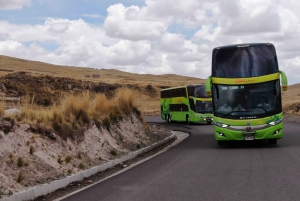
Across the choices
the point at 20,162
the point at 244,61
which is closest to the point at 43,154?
the point at 20,162

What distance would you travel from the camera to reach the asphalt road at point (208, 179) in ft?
30.8

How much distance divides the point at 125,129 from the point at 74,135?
21.6ft

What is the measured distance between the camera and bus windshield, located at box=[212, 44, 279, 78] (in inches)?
755

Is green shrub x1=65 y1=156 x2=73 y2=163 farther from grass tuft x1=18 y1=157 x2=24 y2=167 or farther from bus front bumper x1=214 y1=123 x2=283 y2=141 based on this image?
bus front bumper x1=214 y1=123 x2=283 y2=141

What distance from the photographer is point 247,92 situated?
19281mm

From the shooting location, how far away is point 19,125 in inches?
520

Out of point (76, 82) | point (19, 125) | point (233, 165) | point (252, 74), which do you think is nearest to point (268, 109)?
point (252, 74)

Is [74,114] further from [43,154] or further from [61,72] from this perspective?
[61,72]

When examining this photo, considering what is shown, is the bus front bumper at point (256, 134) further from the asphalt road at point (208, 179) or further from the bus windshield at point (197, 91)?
the bus windshield at point (197, 91)

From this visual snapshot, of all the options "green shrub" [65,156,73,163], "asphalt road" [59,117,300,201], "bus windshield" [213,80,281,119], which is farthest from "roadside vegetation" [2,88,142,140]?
"bus windshield" [213,80,281,119]

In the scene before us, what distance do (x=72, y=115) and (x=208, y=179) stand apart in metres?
6.71

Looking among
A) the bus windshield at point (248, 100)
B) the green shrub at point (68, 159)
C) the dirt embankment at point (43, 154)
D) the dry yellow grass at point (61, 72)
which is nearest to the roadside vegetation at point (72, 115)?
the dirt embankment at point (43, 154)

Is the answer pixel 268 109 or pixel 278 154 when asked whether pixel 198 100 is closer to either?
pixel 268 109

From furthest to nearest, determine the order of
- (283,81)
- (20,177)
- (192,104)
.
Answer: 1. (192,104)
2. (283,81)
3. (20,177)
